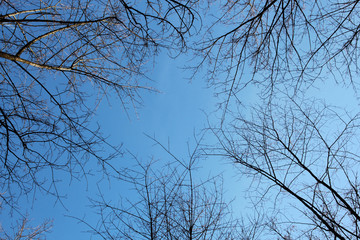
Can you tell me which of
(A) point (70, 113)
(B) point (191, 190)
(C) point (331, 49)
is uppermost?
(C) point (331, 49)

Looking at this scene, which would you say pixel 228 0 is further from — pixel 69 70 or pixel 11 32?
pixel 11 32

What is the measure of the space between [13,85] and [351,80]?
401 cm

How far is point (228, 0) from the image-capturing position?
2.94 m

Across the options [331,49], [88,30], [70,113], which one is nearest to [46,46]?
[88,30]

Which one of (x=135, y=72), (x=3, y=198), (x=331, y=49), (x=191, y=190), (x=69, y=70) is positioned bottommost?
(x=3, y=198)

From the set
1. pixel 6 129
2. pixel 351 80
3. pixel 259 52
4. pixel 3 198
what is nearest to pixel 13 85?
pixel 6 129

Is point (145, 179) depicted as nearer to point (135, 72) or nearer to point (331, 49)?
point (135, 72)

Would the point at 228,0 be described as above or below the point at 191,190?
above

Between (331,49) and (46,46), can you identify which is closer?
(331,49)

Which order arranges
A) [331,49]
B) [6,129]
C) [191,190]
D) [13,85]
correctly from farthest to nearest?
[191,190] < [13,85] < [6,129] < [331,49]

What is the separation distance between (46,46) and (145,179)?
2.36m

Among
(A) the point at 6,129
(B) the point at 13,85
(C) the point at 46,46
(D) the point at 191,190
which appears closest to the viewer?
(A) the point at 6,129

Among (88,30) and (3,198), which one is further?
(88,30)

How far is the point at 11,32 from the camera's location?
305 centimetres
